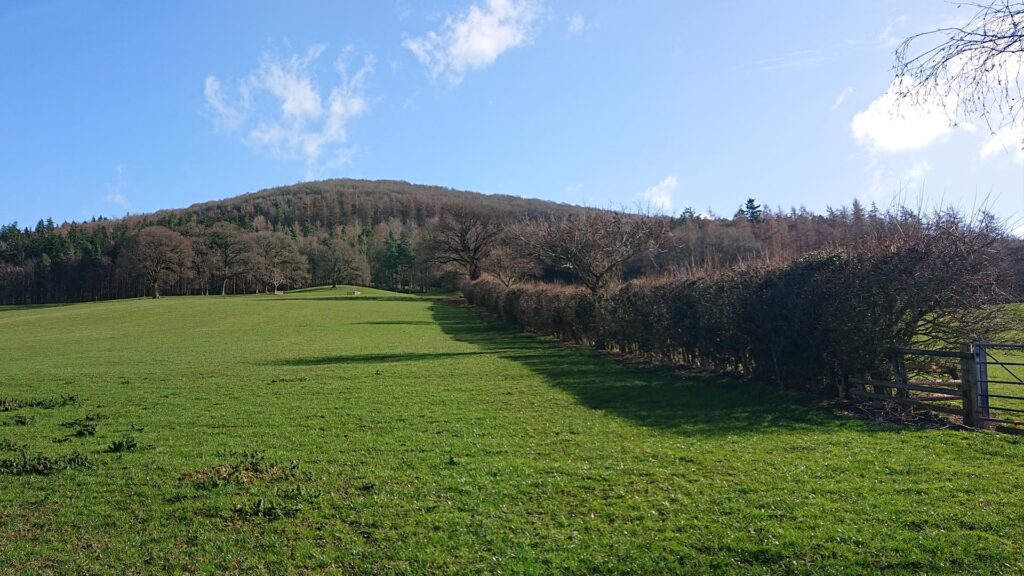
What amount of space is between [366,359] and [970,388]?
18197 millimetres

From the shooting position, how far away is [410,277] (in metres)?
102

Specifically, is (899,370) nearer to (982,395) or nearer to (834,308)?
(834,308)

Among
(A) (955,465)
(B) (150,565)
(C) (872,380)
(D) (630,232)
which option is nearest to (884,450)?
(A) (955,465)

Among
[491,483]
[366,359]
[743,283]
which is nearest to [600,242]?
[366,359]

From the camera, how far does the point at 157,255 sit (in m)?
76.9

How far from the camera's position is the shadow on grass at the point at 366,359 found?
21062 mm

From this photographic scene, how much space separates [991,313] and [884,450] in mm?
5365

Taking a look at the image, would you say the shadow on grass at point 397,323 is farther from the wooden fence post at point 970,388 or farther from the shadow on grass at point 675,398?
the wooden fence post at point 970,388

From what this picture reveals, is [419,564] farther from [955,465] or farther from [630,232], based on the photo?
[630,232]

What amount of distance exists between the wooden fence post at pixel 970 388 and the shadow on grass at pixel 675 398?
77.2 inches

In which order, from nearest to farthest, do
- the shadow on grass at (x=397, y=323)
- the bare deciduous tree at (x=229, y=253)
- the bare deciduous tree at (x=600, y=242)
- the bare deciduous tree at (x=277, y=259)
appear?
the bare deciduous tree at (x=600, y=242) → the shadow on grass at (x=397, y=323) → the bare deciduous tree at (x=229, y=253) → the bare deciduous tree at (x=277, y=259)

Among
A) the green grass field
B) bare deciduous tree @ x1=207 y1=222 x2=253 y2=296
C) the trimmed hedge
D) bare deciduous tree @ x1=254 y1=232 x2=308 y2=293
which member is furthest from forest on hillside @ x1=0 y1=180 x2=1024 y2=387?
bare deciduous tree @ x1=254 y1=232 x2=308 y2=293

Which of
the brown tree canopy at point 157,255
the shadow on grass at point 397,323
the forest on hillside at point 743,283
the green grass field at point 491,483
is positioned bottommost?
the green grass field at point 491,483

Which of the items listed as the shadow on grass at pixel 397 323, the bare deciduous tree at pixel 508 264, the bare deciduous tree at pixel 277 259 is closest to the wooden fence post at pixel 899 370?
the shadow on grass at pixel 397 323
